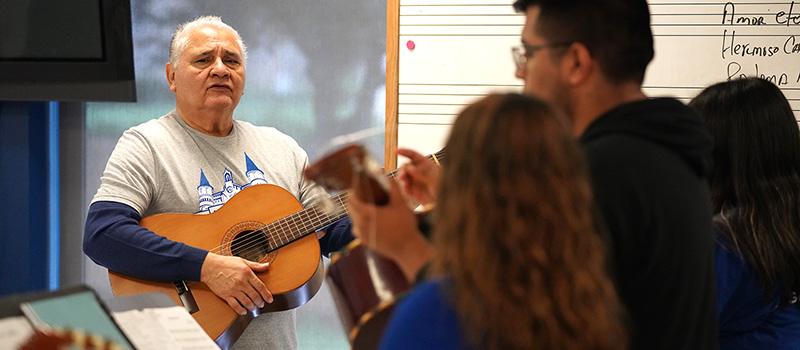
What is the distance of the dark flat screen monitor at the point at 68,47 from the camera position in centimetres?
263

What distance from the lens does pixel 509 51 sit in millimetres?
2514

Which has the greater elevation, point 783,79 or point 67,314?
point 783,79

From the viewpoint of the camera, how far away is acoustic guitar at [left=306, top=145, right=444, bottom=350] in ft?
3.34

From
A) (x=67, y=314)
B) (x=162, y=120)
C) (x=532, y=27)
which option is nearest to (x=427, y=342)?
(x=532, y=27)

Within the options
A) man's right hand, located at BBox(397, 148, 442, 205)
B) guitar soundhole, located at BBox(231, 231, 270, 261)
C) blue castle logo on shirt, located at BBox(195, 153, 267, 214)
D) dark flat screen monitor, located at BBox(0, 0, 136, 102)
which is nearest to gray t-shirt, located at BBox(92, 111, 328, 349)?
blue castle logo on shirt, located at BBox(195, 153, 267, 214)

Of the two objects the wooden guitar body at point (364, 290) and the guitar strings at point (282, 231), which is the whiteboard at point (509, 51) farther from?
the wooden guitar body at point (364, 290)

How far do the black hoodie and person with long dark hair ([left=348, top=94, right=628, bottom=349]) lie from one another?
5.2 inches

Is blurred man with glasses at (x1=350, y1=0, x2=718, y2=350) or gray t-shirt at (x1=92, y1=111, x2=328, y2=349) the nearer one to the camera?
blurred man with glasses at (x1=350, y1=0, x2=718, y2=350)

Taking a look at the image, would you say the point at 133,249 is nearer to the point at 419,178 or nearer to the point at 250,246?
the point at 250,246

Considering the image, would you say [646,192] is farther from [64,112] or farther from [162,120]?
[64,112]

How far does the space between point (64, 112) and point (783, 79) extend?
3003 millimetres

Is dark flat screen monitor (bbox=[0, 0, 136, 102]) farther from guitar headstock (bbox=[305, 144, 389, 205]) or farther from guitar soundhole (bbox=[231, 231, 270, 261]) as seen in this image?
guitar headstock (bbox=[305, 144, 389, 205])

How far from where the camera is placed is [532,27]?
3.75 feet

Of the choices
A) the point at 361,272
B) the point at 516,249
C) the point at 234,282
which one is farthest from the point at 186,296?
the point at 516,249
